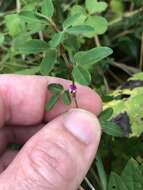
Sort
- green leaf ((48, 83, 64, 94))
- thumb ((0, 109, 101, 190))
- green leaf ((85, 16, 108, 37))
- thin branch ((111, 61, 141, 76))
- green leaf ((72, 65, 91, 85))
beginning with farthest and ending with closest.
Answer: thin branch ((111, 61, 141, 76)), green leaf ((85, 16, 108, 37)), green leaf ((48, 83, 64, 94)), green leaf ((72, 65, 91, 85)), thumb ((0, 109, 101, 190))

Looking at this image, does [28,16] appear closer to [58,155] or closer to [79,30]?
[79,30]

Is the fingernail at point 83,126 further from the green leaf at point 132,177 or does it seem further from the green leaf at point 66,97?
the green leaf at point 132,177

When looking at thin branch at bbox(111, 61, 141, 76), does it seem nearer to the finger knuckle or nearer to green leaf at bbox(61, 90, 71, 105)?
green leaf at bbox(61, 90, 71, 105)

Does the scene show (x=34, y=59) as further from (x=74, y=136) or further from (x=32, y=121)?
(x=74, y=136)

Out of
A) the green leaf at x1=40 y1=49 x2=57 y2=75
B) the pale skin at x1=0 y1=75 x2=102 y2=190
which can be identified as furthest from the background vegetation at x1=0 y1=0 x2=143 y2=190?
the pale skin at x1=0 y1=75 x2=102 y2=190

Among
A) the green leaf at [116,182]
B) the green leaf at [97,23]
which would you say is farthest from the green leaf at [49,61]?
the green leaf at [97,23]

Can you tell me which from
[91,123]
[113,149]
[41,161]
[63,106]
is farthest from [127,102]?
[41,161]
